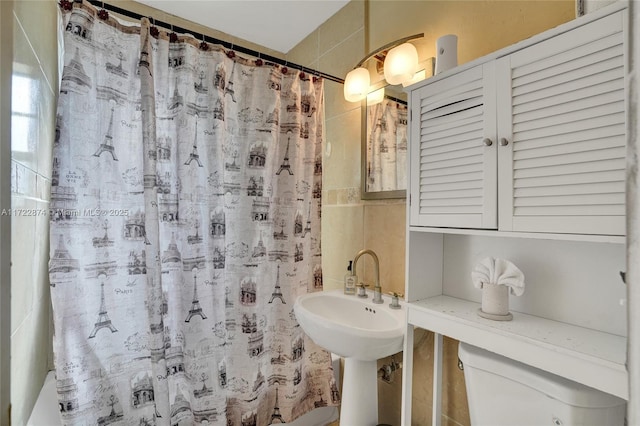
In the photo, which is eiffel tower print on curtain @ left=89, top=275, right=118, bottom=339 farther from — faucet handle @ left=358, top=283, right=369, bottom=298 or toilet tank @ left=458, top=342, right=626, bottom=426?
toilet tank @ left=458, top=342, right=626, bottom=426

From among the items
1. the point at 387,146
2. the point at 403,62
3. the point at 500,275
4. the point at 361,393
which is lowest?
the point at 361,393

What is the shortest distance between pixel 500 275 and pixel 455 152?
446mm

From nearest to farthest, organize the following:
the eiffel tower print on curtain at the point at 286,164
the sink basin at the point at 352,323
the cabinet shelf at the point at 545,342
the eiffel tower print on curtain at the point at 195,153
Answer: the cabinet shelf at the point at 545,342
the sink basin at the point at 352,323
the eiffel tower print on curtain at the point at 195,153
the eiffel tower print on curtain at the point at 286,164

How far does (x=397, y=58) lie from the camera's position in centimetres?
146

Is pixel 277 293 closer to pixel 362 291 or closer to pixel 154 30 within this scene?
pixel 362 291

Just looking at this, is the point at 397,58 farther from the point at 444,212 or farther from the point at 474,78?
the point at 444,212

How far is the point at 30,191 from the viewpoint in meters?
1.01

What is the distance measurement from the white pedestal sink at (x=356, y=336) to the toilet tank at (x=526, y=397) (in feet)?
0.98

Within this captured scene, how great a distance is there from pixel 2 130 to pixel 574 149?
132 cm

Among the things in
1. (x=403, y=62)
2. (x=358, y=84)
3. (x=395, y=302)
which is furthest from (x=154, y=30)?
(x=395, y=302)

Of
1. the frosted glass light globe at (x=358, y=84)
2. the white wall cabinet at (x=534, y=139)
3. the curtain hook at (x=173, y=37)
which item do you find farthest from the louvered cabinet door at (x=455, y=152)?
the curtain hook at (x=173, y=37)

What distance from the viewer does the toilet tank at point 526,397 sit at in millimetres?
815

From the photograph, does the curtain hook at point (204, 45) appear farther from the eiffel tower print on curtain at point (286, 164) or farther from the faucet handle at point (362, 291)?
the faucet handle at point (362, 291)

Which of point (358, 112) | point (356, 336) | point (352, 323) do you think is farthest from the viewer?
point (358, 112)
